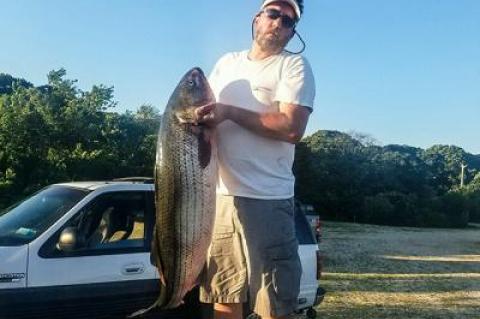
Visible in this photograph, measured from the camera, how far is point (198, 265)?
2424mm

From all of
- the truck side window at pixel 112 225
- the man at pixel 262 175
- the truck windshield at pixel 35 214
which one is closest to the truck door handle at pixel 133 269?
the truck side window at pixel 112 225

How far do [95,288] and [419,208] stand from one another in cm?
3688

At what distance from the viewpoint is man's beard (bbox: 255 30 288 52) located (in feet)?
8.92

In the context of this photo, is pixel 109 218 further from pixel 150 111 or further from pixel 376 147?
pixel 376 147

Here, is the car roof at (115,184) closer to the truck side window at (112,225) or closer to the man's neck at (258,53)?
the truck side window at (112,225)

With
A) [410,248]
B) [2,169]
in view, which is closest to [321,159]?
[410,248]

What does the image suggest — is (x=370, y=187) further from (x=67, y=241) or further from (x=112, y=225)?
(x=67, y=241)

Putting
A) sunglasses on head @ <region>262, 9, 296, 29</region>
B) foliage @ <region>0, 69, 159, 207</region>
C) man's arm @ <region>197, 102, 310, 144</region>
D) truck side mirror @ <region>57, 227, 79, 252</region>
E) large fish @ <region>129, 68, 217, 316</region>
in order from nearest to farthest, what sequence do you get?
large fish @ <region>129, 68, 217, 316</region> → man's arm @ <region>197, 102, 310, 144</region> → sunglasses on head @ <region>262, 9, 296, 29</region> → truck side mirror @ <region>57, 227, 79, 252</region> → foliage @ <region>0, 69, 159, 207</region>

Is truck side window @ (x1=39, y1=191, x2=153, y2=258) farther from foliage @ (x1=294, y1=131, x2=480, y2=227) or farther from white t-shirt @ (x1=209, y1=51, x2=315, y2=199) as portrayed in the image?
foliage @ (x1=294, y1=131, x2=480, y2=227)

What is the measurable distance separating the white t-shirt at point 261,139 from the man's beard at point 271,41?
6cm

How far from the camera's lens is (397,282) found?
36.5 feet

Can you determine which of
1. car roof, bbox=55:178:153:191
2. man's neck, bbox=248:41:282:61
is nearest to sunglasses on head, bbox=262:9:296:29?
man's neck, bbox=248:41:282:61

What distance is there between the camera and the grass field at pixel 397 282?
866cm

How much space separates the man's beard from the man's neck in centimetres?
1
